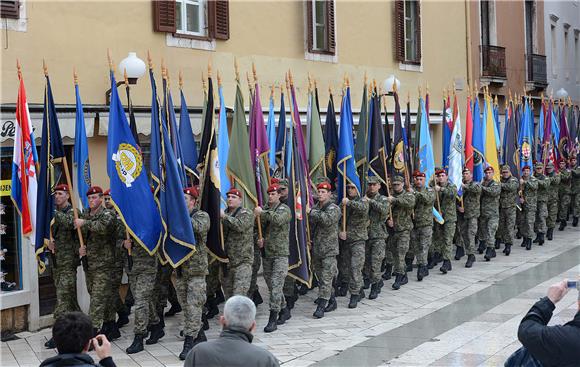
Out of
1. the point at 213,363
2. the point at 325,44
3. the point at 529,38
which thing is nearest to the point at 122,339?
the point at 213,363

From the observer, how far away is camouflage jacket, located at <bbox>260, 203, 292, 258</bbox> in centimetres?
1074

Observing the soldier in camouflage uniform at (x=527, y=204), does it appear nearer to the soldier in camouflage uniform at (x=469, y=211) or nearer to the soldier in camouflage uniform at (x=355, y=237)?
the soldier in camouflage uniform at (x=469, y=211)

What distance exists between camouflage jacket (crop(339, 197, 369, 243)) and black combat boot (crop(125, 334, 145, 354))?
12.6 ft

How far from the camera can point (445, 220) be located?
15.2 m

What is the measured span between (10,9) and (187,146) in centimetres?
275

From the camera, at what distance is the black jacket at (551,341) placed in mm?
4609

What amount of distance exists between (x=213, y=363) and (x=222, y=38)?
10067 millimetres

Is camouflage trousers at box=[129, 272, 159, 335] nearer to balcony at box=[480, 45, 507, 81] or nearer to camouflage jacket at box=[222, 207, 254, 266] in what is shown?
→ camouflage jacket at box=[222, 207, 254, 266]

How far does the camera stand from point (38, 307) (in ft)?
35.1

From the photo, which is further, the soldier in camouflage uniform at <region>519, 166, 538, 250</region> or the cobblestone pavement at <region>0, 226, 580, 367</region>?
the soldier in camouflage uniform at <region>519, 166, 538, 250</region>

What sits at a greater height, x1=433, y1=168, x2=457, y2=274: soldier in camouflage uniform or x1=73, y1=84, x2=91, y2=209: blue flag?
x1=73, y1=84, x2=91, y2=209: blue flag

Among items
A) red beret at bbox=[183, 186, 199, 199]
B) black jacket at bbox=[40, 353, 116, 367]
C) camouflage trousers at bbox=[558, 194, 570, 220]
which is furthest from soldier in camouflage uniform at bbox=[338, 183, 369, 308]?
camouflage trousers at bbox=[558, 194, 570, 220]

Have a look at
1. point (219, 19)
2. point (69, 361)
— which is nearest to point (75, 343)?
point (69, 361)

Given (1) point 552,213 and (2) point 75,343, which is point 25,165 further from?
(1) point 552,213
